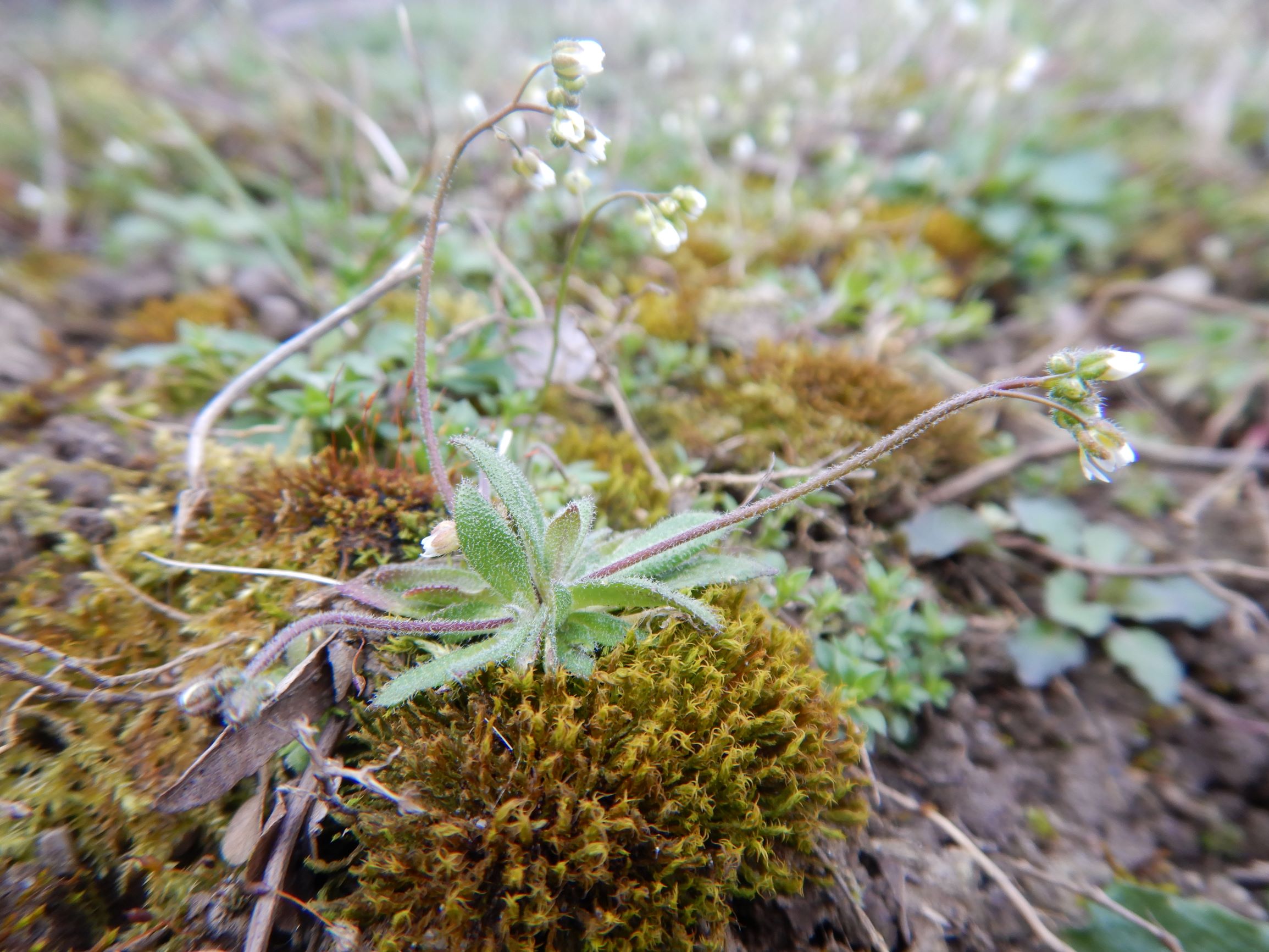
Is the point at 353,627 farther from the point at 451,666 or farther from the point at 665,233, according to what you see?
the point at 665,233

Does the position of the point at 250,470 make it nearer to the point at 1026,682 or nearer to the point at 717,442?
the point at 717,442

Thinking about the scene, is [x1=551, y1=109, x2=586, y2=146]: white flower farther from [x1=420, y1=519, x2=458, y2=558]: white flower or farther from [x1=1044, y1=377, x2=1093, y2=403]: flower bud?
[x1=1044, y1=377, x2=1093, y2=403]: flower bud

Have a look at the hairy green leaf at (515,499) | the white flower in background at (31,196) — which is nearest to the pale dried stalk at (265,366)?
the hairy green leaf at (515,499)

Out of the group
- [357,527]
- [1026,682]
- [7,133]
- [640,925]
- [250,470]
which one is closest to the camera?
[640,925]

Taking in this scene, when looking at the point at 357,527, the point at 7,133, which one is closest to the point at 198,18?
the point at 7,133

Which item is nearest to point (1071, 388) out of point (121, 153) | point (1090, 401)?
point (1090, 401)

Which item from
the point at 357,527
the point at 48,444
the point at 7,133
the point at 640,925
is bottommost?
the point at 640,925

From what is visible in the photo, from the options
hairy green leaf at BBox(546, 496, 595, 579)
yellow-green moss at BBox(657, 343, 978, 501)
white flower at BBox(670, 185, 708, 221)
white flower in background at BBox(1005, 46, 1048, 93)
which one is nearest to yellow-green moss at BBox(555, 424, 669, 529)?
yellow-green moss at BBox(657, 343, 978, 501)
